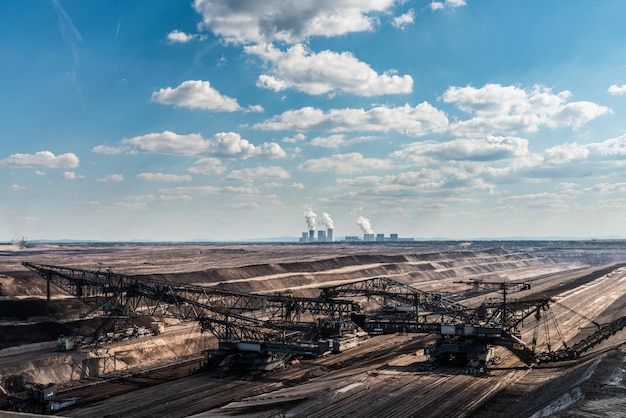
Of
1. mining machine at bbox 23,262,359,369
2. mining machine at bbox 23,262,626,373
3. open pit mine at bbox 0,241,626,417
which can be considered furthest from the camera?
mining machine at bbox 23,262,359,369

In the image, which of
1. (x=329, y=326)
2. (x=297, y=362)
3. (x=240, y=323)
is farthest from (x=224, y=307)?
(x=329, y=326)

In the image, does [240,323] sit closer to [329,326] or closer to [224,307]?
[224,307]

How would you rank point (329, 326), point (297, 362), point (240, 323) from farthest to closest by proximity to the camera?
point (329, 326) → point (240, 323) → point (297, 362)

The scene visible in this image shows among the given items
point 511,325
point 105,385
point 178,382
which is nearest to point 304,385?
point 178,382

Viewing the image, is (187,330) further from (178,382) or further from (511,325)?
(511,325)

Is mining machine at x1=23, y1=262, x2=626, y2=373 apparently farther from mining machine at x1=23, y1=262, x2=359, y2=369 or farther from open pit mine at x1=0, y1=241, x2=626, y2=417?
open pit mine at x1=0, y1=241, x2=626, y2=417

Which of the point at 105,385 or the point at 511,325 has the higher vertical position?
the point at 511,325

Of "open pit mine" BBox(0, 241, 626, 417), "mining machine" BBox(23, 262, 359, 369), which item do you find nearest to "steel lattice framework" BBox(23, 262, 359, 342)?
"mining machine" BBox(23, 262, 359, 369)

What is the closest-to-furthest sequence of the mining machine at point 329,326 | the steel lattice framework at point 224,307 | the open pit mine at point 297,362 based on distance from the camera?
1. the open pit mine at point 297,362
2. the mining machine at point 329,326
3. the steel lattice framework at point 224,307

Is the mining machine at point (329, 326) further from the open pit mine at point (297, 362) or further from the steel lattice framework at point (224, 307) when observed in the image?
the open pit mine at point (297, 362)

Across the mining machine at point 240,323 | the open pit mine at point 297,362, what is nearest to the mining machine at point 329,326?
the mining machine at point 240,323

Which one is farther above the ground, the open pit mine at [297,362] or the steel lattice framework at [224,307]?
the steel lattice framework at [224,307]
